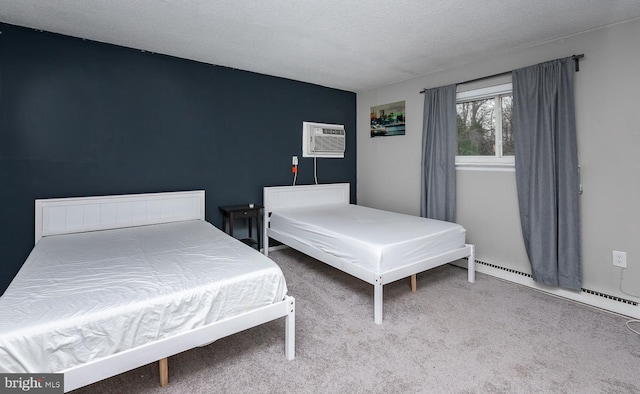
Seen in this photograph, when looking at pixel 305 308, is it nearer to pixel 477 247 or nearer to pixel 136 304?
pixel 136 304

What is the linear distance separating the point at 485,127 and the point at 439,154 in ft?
1.87

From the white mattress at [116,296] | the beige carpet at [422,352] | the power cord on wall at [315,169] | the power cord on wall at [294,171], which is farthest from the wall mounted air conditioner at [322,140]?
Answer: the white mattress at [116,296]

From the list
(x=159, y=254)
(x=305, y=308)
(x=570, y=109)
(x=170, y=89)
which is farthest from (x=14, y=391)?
(x=570, y=109)

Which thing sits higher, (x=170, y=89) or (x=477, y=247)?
(x=170, y=89)

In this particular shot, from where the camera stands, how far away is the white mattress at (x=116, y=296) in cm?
128

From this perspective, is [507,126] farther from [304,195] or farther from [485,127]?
[304,195]

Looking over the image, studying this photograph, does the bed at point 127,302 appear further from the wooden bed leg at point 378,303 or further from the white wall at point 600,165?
the white wall at point 600,165

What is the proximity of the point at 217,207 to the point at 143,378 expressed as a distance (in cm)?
231

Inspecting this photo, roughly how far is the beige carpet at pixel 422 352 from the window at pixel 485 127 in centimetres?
149

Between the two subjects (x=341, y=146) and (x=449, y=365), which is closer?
(x=449, y=365)

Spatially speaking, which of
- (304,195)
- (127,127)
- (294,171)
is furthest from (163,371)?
(294,171)

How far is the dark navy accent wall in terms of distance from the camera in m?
2.77

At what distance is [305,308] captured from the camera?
263 centimetres

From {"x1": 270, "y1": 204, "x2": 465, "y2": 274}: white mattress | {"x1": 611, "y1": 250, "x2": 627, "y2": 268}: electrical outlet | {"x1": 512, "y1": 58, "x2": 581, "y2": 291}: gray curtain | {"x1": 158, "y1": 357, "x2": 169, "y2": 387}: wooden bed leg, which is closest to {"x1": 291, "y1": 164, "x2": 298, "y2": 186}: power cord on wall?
{"x1": 270, "y1": 204, "x2": 465, "y2": 274}: white mattress
